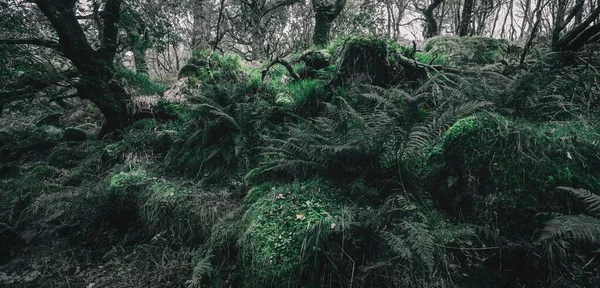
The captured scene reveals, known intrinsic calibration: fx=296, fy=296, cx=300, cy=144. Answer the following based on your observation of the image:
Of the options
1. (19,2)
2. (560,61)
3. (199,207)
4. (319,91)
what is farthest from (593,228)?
(19,2)

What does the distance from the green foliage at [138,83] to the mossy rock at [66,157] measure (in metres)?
1.68

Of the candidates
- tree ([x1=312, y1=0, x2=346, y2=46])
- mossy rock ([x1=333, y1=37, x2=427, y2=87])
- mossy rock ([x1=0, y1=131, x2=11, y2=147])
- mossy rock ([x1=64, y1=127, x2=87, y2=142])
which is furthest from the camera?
tree ([x1=312, y1=0, x2=346, y2=46])

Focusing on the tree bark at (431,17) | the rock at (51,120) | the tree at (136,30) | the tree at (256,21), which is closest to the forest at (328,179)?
the rock at (51,120)

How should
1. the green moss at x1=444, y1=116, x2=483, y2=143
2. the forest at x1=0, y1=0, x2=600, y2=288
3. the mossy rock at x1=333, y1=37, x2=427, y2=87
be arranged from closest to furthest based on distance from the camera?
1. the forest at x1=0, y1=0, x2=600, y2=288
2. the green moss at x1=444, y1=116, x2=483, y2=143
3. the mossy rock at x1=333, y1=37, x2=427, y2=87

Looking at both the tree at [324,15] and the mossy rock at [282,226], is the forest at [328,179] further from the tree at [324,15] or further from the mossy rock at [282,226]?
the tree at [324,15]

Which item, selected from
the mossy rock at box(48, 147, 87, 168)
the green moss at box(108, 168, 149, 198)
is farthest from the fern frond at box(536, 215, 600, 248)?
the mossy rock at box(48, 147, 87, 168)

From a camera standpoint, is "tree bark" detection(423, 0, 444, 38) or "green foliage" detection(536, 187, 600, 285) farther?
"tree bark" detection(423, 0, 444, 38)

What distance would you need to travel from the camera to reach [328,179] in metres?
3.00

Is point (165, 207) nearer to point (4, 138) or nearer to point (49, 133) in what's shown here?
point (49, 133)

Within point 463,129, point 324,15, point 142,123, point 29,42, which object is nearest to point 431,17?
point 324,15

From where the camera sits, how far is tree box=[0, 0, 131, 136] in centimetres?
523

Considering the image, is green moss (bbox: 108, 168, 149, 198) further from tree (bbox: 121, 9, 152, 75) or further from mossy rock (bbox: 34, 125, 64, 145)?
tree (bbox: 121, 9, 152, 75)

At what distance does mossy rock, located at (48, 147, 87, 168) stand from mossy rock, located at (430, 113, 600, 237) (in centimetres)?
635

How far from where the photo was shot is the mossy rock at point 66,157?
5664 millimetres
